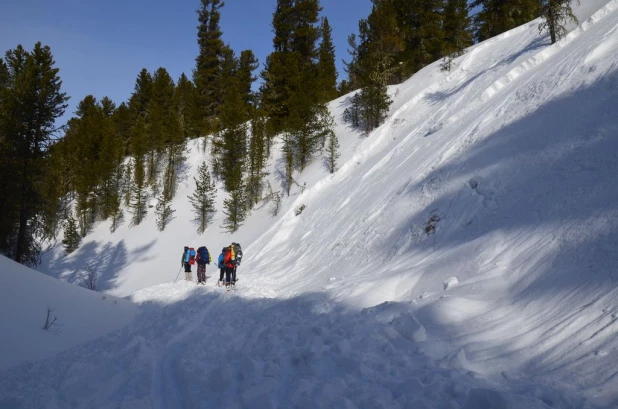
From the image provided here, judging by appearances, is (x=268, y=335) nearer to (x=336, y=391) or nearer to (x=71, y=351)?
(x=336, y=391)

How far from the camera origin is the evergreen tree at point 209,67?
39.3 metres

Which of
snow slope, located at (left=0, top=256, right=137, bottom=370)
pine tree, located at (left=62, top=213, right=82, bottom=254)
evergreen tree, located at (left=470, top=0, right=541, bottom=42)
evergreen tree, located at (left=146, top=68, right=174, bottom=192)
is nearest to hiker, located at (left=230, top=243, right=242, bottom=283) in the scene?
snow slope, located at (left=0, top=256, right=137, bottom=370)

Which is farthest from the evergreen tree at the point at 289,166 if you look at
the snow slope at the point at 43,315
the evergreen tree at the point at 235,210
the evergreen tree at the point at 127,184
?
the snow slope at the point at 43,315

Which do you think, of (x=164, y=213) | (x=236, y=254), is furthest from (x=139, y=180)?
(x=236, y=254)

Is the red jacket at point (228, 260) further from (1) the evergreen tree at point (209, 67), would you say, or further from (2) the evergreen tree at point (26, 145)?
(1) the evergreen tree at point (209, 67)

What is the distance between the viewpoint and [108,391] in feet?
11.6

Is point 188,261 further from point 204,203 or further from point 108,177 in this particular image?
point 108,177

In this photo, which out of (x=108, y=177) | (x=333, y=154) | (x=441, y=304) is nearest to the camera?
(x=441, y=304)

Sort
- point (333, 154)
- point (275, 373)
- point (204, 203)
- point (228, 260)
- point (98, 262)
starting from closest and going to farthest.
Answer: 1. point (275, 373)
2. point (228, 260)
3. point (333, 154)
4. point (204, 203)
5. point (98, 262)

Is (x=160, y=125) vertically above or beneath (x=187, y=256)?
above

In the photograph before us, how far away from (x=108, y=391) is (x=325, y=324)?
3.03 m

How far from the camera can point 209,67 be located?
1622 inches

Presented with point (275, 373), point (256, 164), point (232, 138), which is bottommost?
point (275, 373)

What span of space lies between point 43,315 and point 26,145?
1479cm
